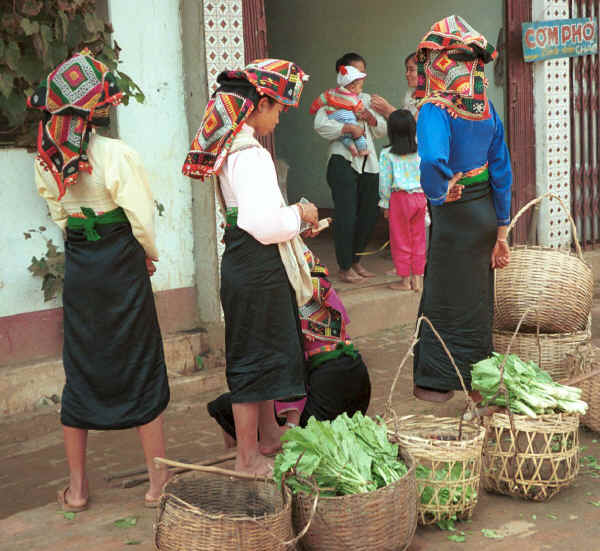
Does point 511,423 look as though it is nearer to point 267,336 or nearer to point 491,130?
point 267,336

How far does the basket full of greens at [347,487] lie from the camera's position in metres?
2.96

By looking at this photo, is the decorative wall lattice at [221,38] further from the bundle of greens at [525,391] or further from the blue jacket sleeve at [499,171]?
the bundle of greens at [525,391]

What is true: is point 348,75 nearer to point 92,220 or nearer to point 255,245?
point 255,245

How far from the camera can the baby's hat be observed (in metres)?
7.48

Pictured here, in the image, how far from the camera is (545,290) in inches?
198

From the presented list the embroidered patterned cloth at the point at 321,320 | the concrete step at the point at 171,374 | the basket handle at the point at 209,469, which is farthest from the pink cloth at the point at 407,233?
the basket handle at the point at 209,469

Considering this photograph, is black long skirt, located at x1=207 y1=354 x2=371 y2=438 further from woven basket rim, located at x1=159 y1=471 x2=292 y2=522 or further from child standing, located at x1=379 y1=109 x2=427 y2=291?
child standing, located at x1=379 y1=109 x2=427 y2=291

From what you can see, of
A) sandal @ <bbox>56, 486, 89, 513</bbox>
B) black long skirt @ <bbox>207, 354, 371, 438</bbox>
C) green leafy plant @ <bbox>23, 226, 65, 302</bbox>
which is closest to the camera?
sandal @ <bbox>56, 486, 89, 513</bbox>

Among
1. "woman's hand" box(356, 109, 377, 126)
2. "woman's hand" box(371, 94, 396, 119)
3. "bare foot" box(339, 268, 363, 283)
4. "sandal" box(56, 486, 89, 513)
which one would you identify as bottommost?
"sandal" box(56, 486, 89, 513)

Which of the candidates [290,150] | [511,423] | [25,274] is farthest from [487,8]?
[511,423]

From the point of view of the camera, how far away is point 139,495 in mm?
3844

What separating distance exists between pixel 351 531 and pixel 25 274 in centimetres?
316

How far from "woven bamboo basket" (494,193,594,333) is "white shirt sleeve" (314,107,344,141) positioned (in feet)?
8.96

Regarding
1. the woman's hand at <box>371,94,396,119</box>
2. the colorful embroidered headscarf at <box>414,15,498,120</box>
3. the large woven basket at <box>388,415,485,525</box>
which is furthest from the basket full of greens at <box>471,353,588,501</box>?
the woman's hand at <box>371,94,396,119</box>
